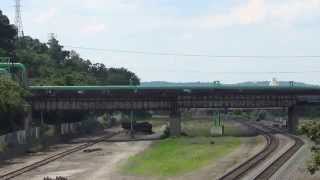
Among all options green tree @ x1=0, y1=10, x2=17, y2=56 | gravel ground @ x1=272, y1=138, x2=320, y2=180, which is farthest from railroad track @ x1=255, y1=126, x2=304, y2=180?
green tree @ x1=0, y1=10, x2=17, y2=56

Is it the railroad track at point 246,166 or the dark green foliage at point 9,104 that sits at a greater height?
the dark green foliage at point 9,104

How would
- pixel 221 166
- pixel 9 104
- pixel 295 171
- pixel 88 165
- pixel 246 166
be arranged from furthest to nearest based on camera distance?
1. pixel 9 104
2. pixel 88 165
3. pixel 221 166
4. pixel 246 166
5. pixel 295 171

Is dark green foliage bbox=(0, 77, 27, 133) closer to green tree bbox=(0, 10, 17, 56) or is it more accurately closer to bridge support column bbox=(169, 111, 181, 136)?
bridge support column bbox=(169, 111, 181, 136)

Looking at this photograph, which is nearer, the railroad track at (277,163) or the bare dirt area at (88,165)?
the railroad track at (277,163)

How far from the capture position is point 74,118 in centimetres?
12719

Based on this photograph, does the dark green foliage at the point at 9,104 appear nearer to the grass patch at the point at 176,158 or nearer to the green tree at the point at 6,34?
the grass patch at the point at 176,158

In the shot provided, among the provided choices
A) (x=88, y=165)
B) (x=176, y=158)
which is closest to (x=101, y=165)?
(x=88, y=165)

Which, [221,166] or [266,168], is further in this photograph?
[221,166]

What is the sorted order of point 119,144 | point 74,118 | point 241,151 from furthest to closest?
point 74,118
point 119,144
point 241,151

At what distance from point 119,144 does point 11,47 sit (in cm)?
A: 7095

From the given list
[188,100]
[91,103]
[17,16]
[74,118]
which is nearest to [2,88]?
[91,103]

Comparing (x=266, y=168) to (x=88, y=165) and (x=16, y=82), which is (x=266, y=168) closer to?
(x=88, y=165)

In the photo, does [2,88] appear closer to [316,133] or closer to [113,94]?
[113,94]

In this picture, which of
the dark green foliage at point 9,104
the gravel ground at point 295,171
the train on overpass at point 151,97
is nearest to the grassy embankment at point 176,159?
the gravel ground at point 295,171
